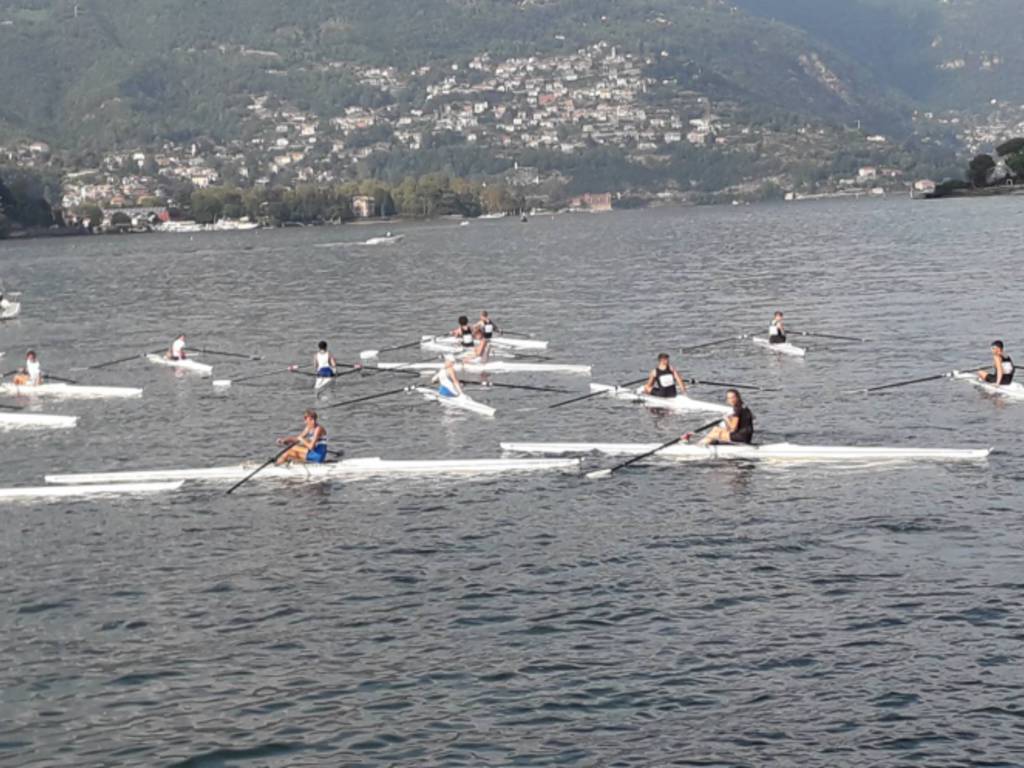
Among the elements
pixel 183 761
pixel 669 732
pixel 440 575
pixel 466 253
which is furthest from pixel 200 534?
pixel 466 253

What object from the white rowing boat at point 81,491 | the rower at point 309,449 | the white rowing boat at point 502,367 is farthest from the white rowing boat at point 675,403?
the white rowing boat at point 81,491

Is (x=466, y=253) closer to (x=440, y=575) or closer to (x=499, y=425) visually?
(x=499, y=425)

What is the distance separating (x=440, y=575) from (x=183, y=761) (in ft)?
24.1

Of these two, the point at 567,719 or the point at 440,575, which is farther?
the point at 440,575

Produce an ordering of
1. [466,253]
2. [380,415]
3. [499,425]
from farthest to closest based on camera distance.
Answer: [466,253] < [380,415] < [499,425]

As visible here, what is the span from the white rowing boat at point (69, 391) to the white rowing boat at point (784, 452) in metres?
18.9

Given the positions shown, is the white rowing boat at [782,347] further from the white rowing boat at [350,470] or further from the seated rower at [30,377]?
the seated rower at [30,377]

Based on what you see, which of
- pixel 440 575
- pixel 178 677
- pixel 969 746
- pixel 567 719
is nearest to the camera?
pixel 969 746

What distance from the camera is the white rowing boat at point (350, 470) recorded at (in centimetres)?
3256

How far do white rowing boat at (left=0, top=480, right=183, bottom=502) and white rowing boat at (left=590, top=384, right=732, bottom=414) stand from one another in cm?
1348

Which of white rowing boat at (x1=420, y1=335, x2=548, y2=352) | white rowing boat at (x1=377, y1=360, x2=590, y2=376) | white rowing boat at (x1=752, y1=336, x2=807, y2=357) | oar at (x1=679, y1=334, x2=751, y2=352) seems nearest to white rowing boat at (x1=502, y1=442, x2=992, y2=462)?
white rowing boat at (x1=377, y1=360, x2=590, y2=376)

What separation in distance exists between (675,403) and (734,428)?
6911mm

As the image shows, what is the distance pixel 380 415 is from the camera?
41.5 meters

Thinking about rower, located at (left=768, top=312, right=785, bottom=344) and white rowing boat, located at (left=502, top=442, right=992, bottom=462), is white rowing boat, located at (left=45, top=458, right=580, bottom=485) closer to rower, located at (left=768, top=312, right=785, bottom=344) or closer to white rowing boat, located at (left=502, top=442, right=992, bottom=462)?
white rowing boat, located at (left=502, top=442, right=992, bottom=462)
